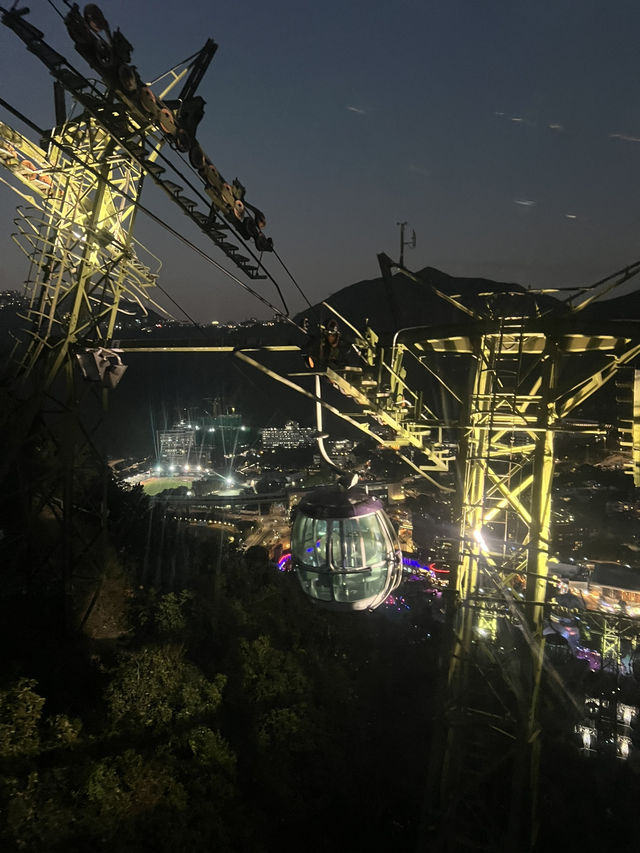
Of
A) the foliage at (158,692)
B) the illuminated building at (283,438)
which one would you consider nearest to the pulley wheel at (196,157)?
the foliage at (158,692)

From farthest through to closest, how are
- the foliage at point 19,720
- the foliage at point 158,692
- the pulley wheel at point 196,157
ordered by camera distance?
the foliage at point 158,692
the foliage at point 19,720
the pulley wheel at point 196,157

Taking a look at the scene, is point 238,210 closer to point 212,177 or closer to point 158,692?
point 212,177

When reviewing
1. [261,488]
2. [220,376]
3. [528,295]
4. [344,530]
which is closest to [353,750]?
[344,530]

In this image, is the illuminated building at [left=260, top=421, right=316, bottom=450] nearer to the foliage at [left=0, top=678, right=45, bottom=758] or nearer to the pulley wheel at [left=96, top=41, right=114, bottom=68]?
the foliage at [left=0, top=678, right=45, bottom=758]

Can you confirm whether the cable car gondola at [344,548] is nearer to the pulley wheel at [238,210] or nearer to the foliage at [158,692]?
the pulley wheel at [238,210]

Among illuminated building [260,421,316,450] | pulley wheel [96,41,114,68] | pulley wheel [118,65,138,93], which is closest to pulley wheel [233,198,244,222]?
pulley wheel [118,65,138,93]

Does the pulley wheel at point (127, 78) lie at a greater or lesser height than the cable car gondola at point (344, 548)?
greater

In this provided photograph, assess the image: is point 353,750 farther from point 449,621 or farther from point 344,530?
point 344,530
